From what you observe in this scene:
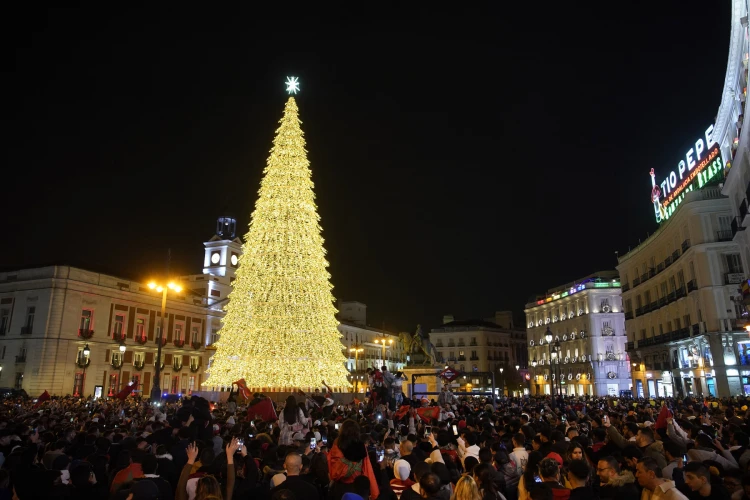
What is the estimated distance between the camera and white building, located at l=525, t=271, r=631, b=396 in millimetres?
67125

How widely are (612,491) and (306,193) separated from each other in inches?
1031

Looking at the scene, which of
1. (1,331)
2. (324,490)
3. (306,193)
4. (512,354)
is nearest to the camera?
(324,490)

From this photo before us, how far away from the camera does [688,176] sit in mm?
43625

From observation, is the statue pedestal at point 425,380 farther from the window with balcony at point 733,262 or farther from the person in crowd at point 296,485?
the person in crowd at point 296,485

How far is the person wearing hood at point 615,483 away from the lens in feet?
17.6

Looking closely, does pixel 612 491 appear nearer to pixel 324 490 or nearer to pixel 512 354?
pixel 324 490

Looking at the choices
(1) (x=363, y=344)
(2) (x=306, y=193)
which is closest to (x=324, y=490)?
(2) (x=306, y=193)

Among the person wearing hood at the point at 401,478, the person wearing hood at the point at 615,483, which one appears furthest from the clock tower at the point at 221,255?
the person wearing hood at the point at 615,483

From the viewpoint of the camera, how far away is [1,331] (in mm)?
49406

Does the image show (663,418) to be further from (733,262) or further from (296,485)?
(733,262)

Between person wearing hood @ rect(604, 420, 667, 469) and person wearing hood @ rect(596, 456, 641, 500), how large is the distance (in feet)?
3.94

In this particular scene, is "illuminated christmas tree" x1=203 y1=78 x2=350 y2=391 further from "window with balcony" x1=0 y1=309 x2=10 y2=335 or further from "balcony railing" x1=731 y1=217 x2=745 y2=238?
"window with balcony" x1=0 y1=309 x2=10 y2=335

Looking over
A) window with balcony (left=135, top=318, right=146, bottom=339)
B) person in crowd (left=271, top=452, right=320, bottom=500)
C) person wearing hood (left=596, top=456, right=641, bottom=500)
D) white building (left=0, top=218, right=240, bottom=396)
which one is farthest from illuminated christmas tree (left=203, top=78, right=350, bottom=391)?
window with balcony (left=135, top=318, right=146, bottom=339)

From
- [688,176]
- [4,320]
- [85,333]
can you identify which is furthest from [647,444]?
[4,320]
